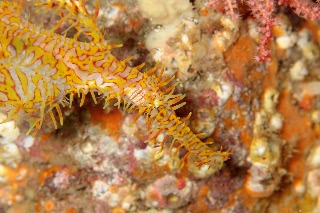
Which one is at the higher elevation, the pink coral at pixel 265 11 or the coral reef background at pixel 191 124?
the pink coral at pixel 265 11

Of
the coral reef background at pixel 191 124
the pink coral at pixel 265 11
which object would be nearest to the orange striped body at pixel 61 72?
the coral reef background at pixel 191 124

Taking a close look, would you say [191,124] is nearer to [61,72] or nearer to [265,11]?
[265,11]

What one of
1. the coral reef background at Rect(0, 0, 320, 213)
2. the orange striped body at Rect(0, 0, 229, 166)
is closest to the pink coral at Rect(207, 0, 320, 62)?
the coral reef background at Rect(0, 0, 320, 213)

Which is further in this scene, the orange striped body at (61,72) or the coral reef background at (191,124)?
the coral reef background at (191,124)

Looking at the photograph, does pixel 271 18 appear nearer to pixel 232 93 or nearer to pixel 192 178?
pixel 232 93

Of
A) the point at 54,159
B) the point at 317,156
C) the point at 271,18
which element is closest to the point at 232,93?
the point at 271,18

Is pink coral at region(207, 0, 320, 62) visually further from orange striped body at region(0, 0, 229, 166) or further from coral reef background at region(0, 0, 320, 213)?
orange striped body at region(0, 0, 229, 166)

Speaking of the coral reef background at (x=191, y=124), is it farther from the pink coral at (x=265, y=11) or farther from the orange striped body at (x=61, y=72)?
the orange striped body at (x=61, y=72)

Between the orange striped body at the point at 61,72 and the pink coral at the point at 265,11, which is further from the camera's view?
the pink coral at the point at 265,11

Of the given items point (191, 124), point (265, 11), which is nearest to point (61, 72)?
point (191, 124)
